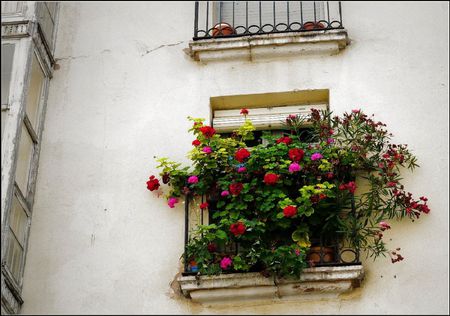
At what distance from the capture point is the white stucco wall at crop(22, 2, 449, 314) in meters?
9.11

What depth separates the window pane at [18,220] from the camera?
9.45 m

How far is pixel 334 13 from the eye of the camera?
10.9 meters

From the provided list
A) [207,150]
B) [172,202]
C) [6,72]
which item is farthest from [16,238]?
[207,150]

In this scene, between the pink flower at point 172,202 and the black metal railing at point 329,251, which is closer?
the black metal railing at point 329,251

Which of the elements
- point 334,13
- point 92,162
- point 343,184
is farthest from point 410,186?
point 92,162

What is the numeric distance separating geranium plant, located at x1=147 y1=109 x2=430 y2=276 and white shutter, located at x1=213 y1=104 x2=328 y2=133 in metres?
0.41

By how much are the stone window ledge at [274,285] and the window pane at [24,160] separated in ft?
6.77

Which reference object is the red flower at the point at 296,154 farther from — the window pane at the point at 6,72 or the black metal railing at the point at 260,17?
the window pane at the point at 6,72

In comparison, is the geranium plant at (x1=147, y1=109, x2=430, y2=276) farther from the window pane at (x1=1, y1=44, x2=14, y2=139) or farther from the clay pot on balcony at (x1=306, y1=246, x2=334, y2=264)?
the window pane at (x1=1, y1=44, x2=14, y2=139)

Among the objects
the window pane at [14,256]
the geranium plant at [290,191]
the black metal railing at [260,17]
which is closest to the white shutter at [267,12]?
the black metal railing at [260,17]

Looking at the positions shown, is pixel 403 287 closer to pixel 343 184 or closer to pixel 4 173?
pixel 343 184

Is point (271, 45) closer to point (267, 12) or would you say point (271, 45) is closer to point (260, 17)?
point (260, 17)

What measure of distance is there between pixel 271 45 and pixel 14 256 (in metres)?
3.51

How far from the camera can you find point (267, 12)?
11.2 m
